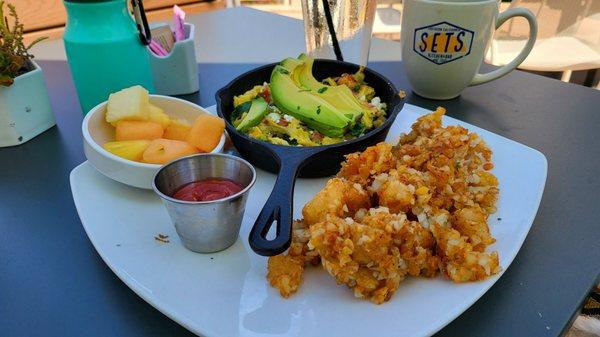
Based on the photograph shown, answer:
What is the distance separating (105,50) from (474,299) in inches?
39.6

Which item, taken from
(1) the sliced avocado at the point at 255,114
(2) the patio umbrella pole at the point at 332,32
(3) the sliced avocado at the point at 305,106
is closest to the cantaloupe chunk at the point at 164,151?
(1) the sliced avocado at the point at 255,114

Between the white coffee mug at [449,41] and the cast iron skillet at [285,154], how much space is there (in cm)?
23

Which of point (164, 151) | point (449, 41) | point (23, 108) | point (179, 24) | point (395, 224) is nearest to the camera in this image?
point (395, 224)

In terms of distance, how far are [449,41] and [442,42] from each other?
2 cm

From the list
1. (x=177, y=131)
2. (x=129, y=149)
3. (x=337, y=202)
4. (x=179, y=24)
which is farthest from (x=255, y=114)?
(x=179, y=24)

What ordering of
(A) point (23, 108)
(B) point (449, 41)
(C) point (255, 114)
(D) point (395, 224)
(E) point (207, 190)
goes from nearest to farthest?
(D) point (395, 224)
(E) point (207, 190)
(C) point (255, 114)
(A) point (23, 108)
(B) point (449, 41)

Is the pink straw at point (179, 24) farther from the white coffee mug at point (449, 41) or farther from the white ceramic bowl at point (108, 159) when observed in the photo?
the white coffee mug at point (449, 41)

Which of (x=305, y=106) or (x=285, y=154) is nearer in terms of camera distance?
(x=285, y=154)

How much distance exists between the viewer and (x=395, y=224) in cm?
70

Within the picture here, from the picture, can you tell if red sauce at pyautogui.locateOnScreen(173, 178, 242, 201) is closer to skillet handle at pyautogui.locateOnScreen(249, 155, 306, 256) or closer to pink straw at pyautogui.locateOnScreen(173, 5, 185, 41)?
skillet handle at pyautogui.locateOnScreen(249, 155, 306, 256)

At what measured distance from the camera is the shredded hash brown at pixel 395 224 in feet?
2.26

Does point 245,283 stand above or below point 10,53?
below

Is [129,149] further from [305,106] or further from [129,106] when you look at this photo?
[305,106]

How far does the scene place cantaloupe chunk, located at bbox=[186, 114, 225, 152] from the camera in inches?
39.0
